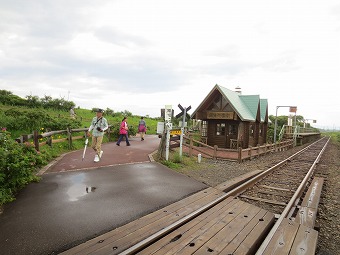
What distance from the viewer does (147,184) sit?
6992mm

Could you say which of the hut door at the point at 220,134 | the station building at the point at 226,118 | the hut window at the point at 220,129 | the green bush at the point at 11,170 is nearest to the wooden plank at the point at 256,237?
the green bush at the point at 11,170

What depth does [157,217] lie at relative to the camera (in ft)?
15.4

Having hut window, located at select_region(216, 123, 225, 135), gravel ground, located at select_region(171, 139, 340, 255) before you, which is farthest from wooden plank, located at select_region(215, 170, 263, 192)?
hut window, located at select_region(216, 123, 225, 135)

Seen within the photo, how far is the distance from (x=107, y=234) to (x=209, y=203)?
266 cm

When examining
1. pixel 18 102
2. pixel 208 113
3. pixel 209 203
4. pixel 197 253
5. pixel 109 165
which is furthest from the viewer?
pixel 18 102

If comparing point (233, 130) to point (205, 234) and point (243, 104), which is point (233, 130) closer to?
point (243, 104)

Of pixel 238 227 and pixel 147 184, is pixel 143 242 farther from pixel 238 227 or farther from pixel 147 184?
pixel 147 184

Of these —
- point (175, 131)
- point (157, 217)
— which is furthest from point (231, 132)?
point (157, 217)

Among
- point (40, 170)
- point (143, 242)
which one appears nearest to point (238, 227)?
point (143, 242)

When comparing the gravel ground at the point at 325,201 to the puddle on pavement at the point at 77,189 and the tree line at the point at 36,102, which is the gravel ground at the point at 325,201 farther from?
the tree line at the point at 36,102

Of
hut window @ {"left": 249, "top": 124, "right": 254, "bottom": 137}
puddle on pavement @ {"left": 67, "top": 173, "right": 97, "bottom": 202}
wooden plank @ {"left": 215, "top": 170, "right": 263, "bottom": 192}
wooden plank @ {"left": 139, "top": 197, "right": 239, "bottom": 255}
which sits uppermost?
hut window @ {"left": 249, "top": 124, "right": 254, "bottom": 137}

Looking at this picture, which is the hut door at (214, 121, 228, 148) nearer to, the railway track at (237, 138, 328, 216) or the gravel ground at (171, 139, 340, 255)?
the railway track at (237, 138, 328, 216)

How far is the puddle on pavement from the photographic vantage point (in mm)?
5548

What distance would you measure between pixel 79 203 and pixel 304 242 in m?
4.69
